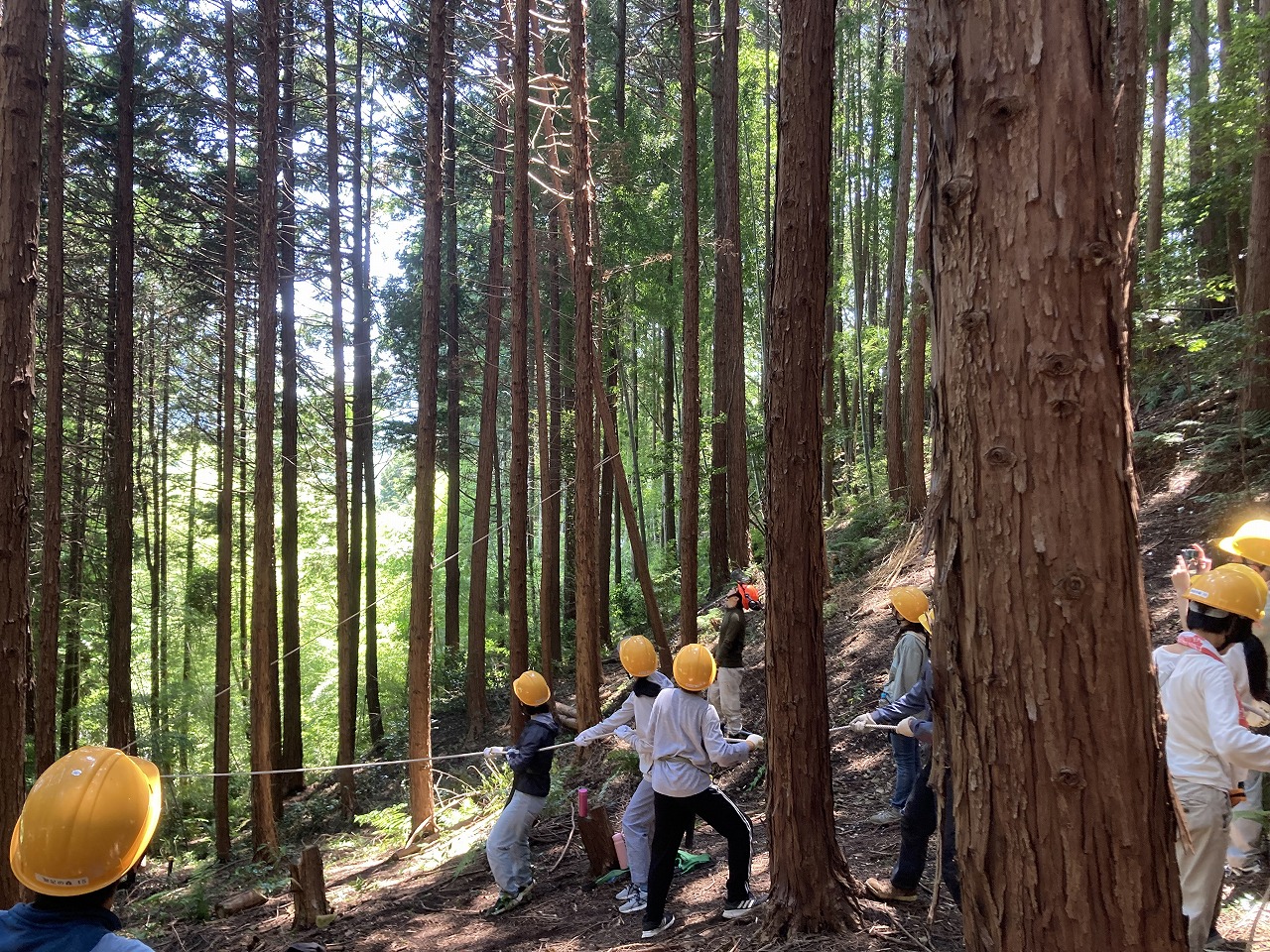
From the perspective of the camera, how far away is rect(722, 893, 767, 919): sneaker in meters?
4.92

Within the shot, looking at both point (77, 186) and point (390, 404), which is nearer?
point (77, 186)

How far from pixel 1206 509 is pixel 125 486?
15927 millimetres

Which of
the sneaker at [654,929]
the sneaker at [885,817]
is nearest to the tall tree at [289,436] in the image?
the sneaker at [654,929]

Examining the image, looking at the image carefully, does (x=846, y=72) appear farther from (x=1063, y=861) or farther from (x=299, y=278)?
(x=1063, y=861)

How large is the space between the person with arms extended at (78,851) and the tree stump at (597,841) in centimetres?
505

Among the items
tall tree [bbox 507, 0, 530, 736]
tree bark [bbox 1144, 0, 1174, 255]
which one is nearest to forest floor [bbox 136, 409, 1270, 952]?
tall tree [bbox 507, 0, 530, 736]

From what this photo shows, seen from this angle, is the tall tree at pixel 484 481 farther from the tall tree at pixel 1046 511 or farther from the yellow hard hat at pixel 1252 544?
the tall tree at pixel 1046 511

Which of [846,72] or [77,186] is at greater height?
[846,72]

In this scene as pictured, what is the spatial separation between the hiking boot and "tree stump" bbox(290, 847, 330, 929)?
3.44 metres

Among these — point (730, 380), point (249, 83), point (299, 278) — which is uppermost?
point (249, 83)

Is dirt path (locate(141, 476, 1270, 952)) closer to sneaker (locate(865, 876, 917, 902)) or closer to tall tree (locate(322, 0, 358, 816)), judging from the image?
sneaker (locate(865, 876, 917, 902))

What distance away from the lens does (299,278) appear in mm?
16031

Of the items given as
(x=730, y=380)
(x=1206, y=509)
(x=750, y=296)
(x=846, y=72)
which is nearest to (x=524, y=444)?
(x=730, y=380)

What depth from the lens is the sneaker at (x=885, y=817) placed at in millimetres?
6367
